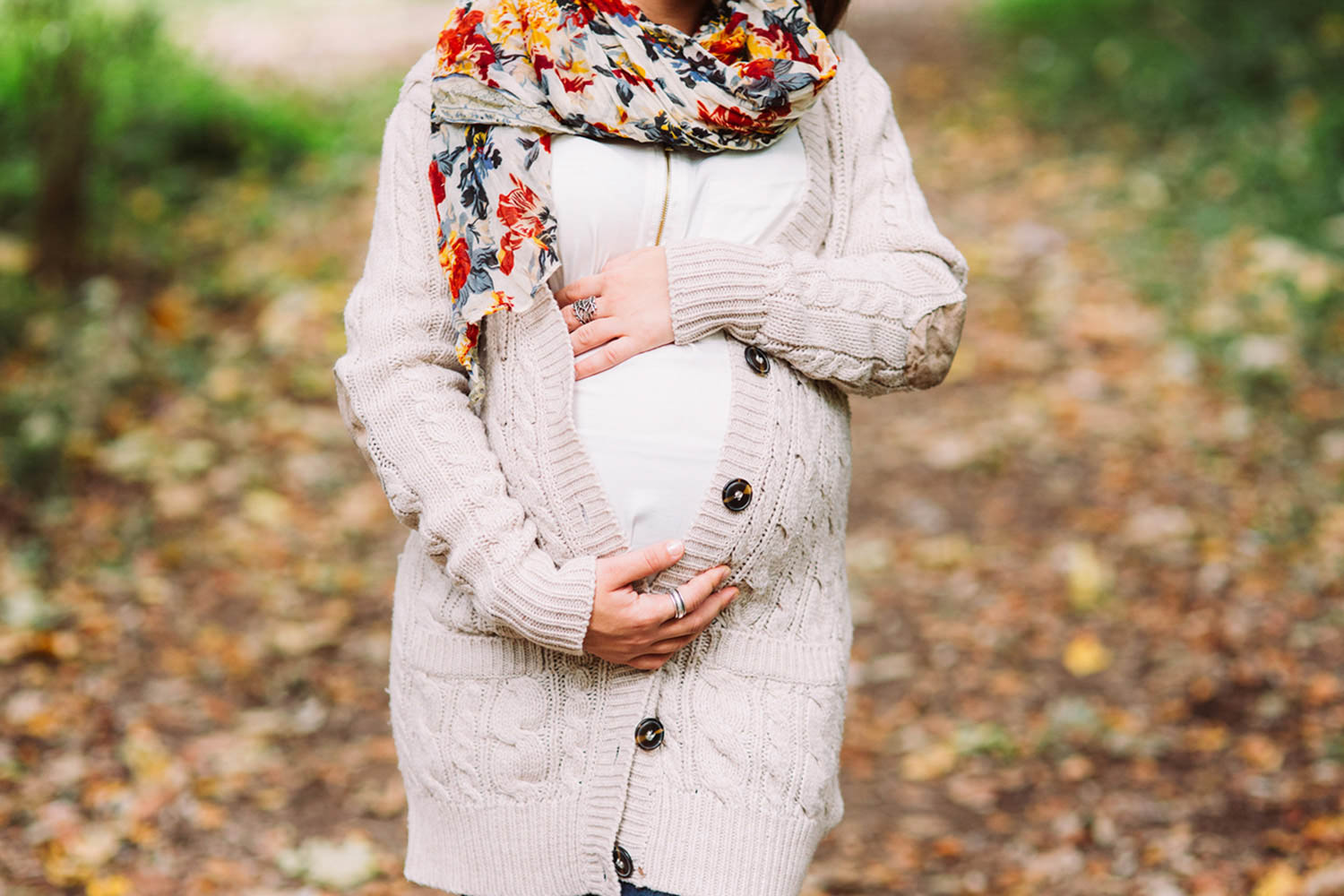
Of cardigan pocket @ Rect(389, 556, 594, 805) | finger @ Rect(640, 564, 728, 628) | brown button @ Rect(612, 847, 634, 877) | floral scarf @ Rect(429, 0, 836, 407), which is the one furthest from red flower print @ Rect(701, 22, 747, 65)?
brown button @ Rect(612, 847, 634, 877)

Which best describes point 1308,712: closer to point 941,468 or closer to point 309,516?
point 941,468

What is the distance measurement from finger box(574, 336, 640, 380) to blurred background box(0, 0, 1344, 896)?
206 centimetres

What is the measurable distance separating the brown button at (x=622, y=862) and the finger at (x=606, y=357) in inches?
25.8

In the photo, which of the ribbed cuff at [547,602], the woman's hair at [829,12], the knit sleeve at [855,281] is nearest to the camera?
the ribbed cuff at [547,602]

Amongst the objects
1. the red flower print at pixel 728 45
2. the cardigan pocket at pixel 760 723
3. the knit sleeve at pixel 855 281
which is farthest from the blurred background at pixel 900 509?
the red flower print at pixel 728 45

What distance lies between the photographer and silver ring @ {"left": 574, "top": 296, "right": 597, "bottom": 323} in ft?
5.96

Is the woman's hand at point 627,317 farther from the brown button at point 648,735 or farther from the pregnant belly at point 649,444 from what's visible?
the brown button at point 648,735

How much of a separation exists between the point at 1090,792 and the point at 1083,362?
2.69 m

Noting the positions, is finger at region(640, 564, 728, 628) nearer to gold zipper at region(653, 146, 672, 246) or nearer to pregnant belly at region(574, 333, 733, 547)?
pregnant belly at region(574, 333, 733, 547)

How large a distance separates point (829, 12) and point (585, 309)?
0.62 m

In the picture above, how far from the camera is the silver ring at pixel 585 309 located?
1.82m

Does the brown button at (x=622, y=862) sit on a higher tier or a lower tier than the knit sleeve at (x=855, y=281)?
lower

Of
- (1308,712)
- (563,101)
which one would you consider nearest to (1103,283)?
(1308,712)

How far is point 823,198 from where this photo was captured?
1965mm
